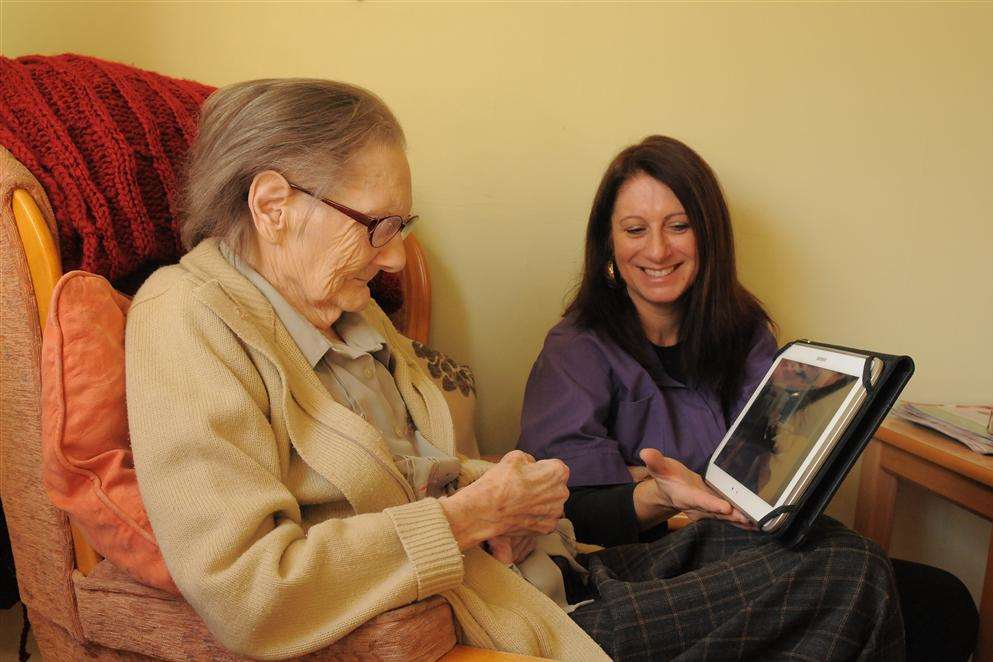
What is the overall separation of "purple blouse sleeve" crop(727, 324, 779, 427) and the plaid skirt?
472 millimetres

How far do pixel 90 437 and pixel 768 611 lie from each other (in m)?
0.77

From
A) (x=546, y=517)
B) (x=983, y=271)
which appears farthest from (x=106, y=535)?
(x=983, y=271)

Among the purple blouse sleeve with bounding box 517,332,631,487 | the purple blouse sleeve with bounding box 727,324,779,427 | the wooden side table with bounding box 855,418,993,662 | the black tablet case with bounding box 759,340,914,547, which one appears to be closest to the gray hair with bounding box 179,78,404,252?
the purple blouse sleeve with bounding box 517,332,631,487

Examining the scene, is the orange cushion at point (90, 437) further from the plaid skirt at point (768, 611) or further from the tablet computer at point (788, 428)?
the tablet computer at point (788, 428)

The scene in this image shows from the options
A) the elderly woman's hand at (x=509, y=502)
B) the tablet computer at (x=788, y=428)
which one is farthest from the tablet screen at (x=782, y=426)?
the elderly woman's hand at (x=509, y=502)

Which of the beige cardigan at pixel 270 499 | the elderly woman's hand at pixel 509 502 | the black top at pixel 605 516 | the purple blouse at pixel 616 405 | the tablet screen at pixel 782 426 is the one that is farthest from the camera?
the purple blouse at pixel 616 405

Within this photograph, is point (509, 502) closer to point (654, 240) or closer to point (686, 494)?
point (686, 494)

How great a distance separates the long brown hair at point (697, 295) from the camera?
1386 mm

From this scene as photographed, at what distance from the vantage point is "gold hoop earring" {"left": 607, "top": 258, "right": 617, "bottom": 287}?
1.49 metres

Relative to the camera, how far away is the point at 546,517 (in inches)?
39.3

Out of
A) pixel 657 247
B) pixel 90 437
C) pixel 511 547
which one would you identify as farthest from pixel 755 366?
pixel 90 437

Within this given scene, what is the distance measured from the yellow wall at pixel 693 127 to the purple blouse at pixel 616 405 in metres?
0.28

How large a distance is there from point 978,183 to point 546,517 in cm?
125

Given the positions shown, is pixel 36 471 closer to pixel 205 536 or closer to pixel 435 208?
pixel 205 536
